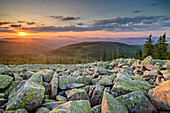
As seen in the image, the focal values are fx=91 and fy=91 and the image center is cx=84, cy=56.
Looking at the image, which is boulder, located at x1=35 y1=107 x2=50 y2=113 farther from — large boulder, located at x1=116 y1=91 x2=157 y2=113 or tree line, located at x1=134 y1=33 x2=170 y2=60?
tree line, located at x1=134 y1=33 x2=170 y2=60

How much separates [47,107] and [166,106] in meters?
7.19

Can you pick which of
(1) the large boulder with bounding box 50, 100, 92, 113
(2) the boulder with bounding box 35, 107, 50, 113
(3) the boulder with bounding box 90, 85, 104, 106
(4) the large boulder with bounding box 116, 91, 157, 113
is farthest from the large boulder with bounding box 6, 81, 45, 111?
(4) the large boulder with bounding box 116, 91, 157, 113

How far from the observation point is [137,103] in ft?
18.0

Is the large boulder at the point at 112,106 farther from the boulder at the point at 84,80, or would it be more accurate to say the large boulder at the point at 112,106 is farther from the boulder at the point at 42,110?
the boulder at the point at 84,80

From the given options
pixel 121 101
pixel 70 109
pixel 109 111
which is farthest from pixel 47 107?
pixel 121 101

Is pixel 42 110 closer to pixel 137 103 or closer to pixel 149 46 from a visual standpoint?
pixel 137 103

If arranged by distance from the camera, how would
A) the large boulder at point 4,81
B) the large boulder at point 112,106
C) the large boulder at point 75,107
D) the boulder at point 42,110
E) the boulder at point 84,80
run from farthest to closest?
the boulder at point 84,80 → the large boulder at point 4,81 → the boulder at point 42,110 → the large boulder at point 112,106 → the large boulder at point 75,107

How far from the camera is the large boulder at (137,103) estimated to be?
17.7 ft

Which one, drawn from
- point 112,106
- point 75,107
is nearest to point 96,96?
point 112,106

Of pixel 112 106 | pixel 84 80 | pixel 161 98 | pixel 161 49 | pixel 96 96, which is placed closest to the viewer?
pixel 112 106

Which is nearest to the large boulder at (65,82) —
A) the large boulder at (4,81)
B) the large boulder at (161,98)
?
the large boulder at (4,81)

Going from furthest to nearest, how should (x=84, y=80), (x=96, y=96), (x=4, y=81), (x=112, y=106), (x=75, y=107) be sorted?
(x=84, y=80), (x=4, y=81), (x=96, y=96), (x=112, y=106), (x=75, y=107)

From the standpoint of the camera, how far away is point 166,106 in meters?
5.36

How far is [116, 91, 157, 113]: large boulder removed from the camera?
213 inches
